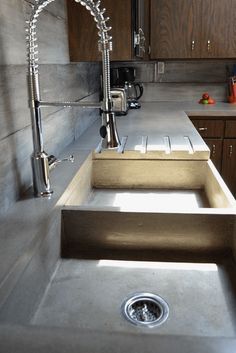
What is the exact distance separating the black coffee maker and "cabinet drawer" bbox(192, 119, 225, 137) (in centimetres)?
56

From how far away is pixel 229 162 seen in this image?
2.90 m

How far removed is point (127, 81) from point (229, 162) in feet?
3.70

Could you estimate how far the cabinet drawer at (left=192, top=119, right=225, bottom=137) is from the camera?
111 inches

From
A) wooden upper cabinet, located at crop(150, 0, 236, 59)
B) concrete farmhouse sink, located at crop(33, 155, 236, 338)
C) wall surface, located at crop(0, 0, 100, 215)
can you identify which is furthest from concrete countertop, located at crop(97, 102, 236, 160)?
wooden upper cabinet, located at crop(150, 0, 236, 59)

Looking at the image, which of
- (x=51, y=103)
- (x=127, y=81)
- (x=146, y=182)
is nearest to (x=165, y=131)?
(x=146, y=182)

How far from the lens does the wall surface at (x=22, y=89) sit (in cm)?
98

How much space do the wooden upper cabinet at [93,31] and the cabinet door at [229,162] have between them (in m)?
1.34

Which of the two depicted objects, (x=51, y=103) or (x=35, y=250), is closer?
(x=35, y=250)

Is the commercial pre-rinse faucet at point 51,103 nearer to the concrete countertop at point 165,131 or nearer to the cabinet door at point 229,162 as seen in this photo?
the concrete countertop at point 165,131

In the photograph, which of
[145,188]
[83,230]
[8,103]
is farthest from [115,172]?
[8,103]

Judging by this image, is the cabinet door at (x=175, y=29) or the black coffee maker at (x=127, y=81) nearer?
the cabinet door at (x=175, y=29)

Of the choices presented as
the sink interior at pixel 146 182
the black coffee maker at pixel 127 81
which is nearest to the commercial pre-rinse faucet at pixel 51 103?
the sink interior at pixel 146 182

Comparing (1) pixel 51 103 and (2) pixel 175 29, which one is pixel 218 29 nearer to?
(2) pixel 175 29

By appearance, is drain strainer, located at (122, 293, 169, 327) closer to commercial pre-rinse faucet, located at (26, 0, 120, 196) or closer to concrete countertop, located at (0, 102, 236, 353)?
concrete countertop, located at (0, 102, 236, 353)
